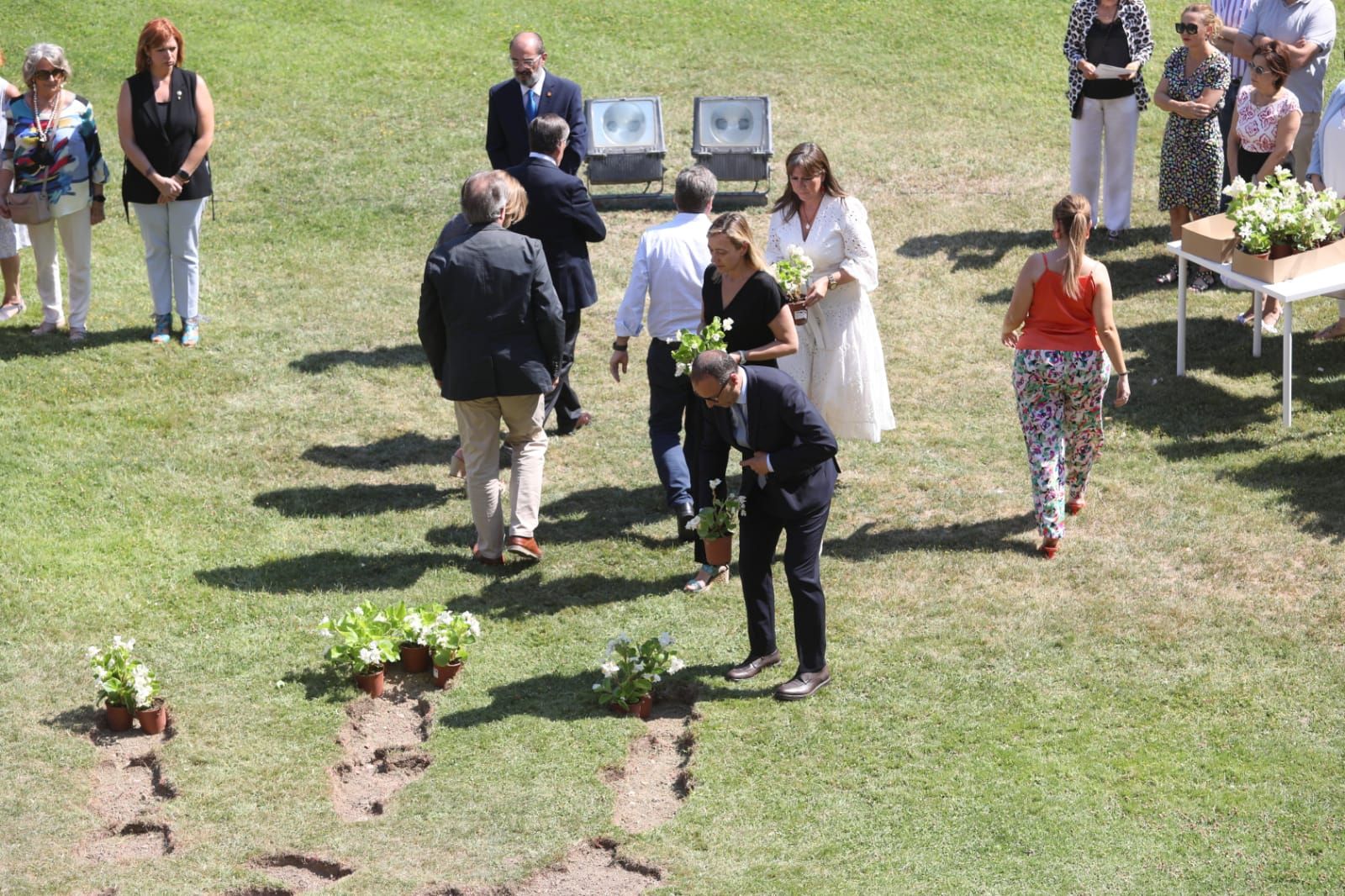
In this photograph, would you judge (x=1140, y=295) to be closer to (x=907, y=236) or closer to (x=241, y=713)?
(x=907, y=236)

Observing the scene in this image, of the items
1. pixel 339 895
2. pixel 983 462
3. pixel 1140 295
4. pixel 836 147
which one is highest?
pixel 836 147

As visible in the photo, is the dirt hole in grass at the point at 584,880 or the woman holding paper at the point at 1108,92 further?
the woman holding paper at the point at 1108,92

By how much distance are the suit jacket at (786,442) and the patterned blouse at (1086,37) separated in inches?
302

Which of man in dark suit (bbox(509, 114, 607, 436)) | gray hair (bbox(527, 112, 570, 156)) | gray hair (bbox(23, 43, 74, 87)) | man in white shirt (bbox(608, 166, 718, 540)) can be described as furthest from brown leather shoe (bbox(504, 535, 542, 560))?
gray hair (bbox(23, 43, 74, 87))

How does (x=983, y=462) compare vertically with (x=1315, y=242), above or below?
below

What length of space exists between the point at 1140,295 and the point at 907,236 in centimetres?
238

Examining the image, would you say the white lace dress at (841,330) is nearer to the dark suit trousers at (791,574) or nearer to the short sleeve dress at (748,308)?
the short sleeve dress at (748,308)

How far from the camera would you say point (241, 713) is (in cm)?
741

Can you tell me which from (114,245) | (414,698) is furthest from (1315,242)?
(114,245)

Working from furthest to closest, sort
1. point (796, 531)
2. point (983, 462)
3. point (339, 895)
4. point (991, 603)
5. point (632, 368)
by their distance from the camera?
point (632, 368)
point (983, 462)
point (991, 603)
point (796, 531)
point (339, 895)

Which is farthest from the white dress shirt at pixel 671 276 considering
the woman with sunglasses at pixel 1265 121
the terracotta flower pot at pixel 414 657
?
the woman with sunglasses at pixel 1265 121

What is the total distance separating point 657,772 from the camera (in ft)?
22.9

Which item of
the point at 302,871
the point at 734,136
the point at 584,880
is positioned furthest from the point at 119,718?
the point at 734,136

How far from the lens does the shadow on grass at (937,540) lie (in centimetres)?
893
